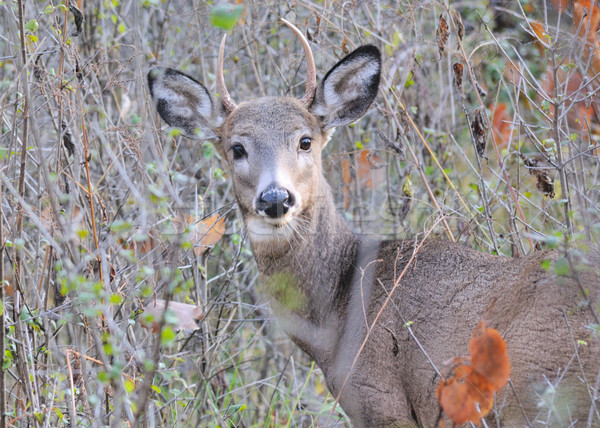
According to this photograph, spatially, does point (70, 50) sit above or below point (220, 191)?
above

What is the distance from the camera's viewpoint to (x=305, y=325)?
15.7ft

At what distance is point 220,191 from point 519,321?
13.5ft

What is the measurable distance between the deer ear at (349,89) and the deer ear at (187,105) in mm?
760

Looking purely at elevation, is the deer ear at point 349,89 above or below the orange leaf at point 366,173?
above

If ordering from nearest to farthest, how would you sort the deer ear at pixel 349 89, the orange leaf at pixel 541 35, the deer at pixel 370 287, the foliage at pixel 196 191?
the deer at pixel 370 287 < the foliage at pixel 196 191 < the orange leaf at pixel 541 35 < the deer ear at pixel 349 89

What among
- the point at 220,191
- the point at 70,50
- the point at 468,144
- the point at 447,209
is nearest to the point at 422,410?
the point at 447,209

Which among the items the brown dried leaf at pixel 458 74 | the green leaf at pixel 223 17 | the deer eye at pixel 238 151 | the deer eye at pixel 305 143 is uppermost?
the green leaf at pixel 223 17

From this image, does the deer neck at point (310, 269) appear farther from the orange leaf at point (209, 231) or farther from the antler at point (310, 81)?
the antler at point (310, 81)

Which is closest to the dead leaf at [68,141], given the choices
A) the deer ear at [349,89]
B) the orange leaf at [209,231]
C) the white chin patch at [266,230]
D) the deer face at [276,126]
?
the deer face at [276,126]

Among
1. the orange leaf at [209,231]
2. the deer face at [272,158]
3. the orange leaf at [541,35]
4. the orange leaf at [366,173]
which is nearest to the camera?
the orange leaf at [541,35]

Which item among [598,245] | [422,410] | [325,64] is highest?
[325,64]

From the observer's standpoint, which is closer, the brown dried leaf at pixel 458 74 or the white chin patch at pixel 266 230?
the white chin patch at pixel 266 230

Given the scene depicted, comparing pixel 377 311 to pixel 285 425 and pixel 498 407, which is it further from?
pixel 285 425

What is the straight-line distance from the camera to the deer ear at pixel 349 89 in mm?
5156
